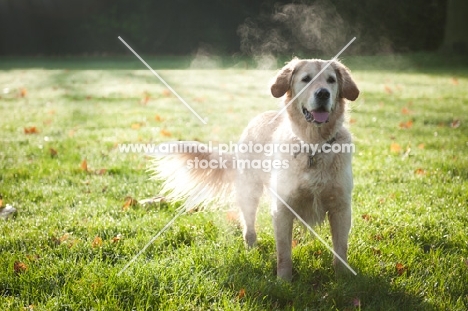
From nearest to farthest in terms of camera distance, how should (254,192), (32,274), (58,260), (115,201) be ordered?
(32,274) → (58,260) → (254,192) → (115,201)

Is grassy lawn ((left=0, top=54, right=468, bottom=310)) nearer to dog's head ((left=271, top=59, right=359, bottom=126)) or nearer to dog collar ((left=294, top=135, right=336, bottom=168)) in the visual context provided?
dog's head ((left=271, top=59, right=359, bottom=126))

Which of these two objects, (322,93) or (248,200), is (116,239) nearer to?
(248,200)

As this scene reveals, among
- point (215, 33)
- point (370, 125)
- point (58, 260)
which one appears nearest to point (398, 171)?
point (370, 125)

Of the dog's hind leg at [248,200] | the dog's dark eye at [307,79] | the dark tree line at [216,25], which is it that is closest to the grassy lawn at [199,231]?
the dog's hind leg at [248,200]

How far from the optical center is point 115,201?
156 inches

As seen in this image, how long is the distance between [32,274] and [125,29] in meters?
23.1

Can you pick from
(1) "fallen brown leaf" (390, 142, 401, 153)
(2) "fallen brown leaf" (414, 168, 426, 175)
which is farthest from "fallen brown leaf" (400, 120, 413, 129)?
(2) "fallen brown leaf" (414, 168, 426, 175)

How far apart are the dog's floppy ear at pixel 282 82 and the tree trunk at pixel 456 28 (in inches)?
658

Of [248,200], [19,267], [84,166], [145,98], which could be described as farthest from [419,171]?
[145,98]

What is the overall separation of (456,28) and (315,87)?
1830 centimetres

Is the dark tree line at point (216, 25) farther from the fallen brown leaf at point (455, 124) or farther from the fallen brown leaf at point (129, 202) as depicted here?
the fallen brown leaf at point (129, 202)

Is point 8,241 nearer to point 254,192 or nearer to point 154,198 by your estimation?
point 154,198

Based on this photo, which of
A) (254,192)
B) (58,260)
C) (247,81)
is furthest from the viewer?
(247,81)

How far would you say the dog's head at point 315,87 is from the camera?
301 centimetres
